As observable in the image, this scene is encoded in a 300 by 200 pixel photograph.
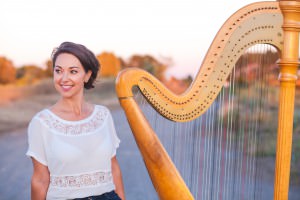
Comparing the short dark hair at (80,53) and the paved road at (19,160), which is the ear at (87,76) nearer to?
the short dark hair at (80,53)

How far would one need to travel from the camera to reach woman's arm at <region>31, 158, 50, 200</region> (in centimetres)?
150

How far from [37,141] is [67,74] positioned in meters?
0.21

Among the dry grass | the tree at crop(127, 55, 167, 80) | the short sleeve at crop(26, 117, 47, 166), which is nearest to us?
the short sleeve at crop(26, 117, 47, 166)

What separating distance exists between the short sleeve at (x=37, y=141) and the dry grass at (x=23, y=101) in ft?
6.19

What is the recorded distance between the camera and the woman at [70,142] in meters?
1.50

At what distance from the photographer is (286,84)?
1895 mm

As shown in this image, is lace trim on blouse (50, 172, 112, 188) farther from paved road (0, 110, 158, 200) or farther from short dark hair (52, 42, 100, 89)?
paved road (0, 110, 158, 200)

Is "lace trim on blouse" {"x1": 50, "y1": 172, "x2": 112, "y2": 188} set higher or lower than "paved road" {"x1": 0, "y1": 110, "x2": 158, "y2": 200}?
higher

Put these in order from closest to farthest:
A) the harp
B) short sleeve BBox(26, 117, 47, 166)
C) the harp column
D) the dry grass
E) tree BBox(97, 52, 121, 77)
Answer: short sleeve BBox(26, 117, 47, 166) < the harp < the harp column < the dry grass < tree BBox(97, 52, 121, 77)

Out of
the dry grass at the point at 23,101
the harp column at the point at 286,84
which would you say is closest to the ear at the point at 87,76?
the harp column at the point at 286,84

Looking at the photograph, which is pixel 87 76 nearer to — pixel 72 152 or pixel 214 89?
pixel 72 152

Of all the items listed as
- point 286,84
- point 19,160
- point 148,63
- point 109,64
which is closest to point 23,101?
point 19,160

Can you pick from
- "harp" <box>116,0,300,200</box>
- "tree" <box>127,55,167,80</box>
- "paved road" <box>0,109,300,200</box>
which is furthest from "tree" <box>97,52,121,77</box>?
"harp" <box>116,0,300,200</box>

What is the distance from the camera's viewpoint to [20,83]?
11.1ft
